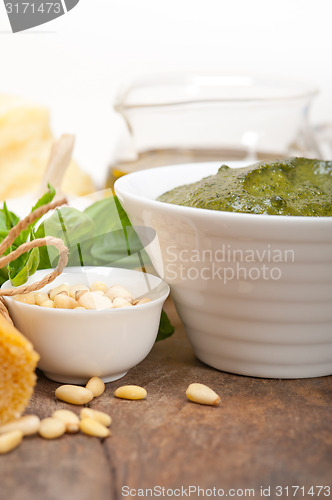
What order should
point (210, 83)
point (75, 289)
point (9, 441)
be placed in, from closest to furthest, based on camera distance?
point (9, 441)
point (75, 289)
point (210, 83)

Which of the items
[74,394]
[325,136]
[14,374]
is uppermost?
[14,374]

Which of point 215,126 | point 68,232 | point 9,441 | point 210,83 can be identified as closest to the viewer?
point 9,441

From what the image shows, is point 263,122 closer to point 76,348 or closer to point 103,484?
point 76,348

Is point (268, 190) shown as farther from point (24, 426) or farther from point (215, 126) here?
point (215, 126)

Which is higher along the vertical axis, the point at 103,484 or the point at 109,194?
the point at 109,194

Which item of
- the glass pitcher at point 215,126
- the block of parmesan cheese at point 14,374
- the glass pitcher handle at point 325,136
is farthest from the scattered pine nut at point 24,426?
the glass pitcher handle at point 325,136

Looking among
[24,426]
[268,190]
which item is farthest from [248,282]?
[24,426]

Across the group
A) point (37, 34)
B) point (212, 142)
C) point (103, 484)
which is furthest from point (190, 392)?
point (37, 34)
